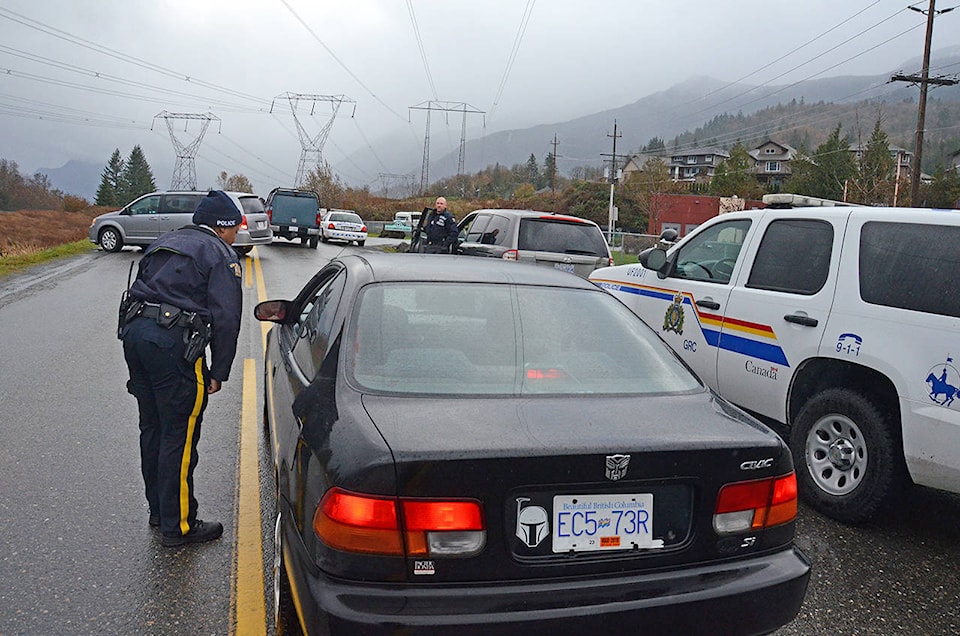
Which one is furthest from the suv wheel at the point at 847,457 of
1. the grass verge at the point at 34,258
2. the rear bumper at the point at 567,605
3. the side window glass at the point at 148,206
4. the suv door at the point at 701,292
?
the side window glass at the point at 148,206

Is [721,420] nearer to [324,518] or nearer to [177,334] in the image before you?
[324,518]

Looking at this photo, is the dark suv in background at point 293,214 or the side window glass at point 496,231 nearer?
the side window glass at point 496,231

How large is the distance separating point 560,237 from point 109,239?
48.3 ft

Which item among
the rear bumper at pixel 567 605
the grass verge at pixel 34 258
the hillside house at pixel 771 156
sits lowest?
the rear bumper at pixel 567 605

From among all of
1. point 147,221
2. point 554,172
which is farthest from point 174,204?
point 554,172

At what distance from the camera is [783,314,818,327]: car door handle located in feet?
14.9

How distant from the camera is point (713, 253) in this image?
19.0 feet

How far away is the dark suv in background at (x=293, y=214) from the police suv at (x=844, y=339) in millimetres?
21188

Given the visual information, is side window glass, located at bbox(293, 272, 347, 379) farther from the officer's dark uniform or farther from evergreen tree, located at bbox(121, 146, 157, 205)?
evergreen tree, located at bbox(121, 146, 157, 205)

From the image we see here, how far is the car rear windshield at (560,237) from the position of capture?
10.8m

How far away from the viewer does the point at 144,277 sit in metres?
3.53

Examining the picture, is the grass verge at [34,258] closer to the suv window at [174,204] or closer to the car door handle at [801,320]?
the suv window at [174,204]

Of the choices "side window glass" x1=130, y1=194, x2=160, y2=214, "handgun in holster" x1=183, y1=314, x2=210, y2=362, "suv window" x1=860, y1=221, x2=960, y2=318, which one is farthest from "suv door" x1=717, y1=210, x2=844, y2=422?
"side window glass" x1=130, y1=194, x2=160, y2=214

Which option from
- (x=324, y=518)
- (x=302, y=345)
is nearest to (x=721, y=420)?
(x=324, y=518)
